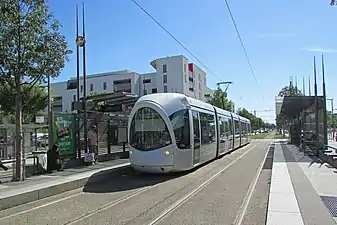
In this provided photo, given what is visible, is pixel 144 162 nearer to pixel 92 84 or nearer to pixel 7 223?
pixel 7 223

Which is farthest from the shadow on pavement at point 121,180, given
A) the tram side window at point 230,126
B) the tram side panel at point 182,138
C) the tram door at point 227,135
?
the tram side window at point 230,126

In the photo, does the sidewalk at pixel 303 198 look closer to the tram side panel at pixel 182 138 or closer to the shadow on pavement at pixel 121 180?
the tram side panel at pixel 182 138

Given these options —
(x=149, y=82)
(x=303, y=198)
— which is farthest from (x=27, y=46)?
(x=149, y=82)

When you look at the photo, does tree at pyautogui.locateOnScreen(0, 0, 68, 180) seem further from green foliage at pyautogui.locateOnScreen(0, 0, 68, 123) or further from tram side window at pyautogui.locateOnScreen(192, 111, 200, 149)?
tram side window at pyautogui.locateOnScreen(192, 111, 200, 149)

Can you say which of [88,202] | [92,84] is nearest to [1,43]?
[88,202]

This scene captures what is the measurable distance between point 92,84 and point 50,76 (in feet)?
304

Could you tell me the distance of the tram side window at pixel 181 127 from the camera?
13.8 metres

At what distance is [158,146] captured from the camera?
13516mm

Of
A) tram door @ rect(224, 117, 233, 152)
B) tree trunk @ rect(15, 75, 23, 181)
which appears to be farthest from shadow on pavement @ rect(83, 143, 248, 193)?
tram door @ rect(224, 117, 233, 152)

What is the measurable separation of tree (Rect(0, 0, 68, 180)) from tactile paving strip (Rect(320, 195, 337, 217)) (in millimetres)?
9108

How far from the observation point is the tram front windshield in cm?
1358

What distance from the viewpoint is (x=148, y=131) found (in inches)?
545

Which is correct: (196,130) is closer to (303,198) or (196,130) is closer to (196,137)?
(196,137)

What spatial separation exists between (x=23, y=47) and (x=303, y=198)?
950cm
